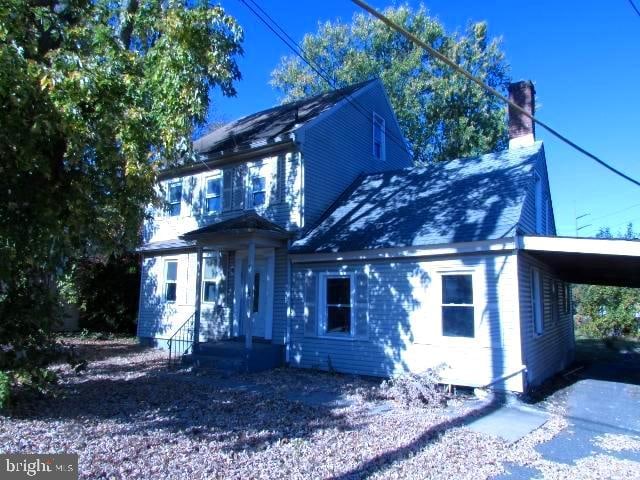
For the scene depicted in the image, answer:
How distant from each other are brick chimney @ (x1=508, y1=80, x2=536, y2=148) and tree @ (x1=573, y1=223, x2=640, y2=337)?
1157cm

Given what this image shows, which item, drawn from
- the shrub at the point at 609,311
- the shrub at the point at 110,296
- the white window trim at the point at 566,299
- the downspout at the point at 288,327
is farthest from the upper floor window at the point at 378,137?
the shrub at the point at 609,311

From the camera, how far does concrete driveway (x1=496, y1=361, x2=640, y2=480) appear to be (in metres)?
6.25

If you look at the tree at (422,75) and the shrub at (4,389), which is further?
the tree at (422,75)

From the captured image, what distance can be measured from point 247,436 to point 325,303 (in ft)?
19.4

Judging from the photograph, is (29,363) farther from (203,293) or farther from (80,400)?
(203,293)

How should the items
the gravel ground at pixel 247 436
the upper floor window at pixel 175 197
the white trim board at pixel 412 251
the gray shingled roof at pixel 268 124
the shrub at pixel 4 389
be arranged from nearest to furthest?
1. the gravel ground at pixel 247 436
2. the shrub at pixel 4 389
3. the white trim board at pixel 412 251
4. the gray shingled roof at pixel 268 124
5. the upper floor window at pixel 175 197

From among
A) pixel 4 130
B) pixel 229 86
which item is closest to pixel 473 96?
pixel 229 86

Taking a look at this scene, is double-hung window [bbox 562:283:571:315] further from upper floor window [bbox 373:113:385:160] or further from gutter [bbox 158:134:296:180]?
gutter [bbox 158:134:296:180]

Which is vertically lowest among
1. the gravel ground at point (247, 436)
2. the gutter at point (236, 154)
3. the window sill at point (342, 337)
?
the gravel ground at point (247, 436)

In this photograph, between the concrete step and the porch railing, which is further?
the porch railing

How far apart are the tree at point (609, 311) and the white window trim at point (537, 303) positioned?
1347cm

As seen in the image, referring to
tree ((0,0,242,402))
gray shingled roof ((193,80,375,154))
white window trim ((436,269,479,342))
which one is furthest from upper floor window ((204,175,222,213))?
white window trim ((436,269,479,342))

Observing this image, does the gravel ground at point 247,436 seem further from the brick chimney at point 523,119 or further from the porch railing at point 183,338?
the brick chimney at point 523,119

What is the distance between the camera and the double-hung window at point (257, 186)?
45.9ft
